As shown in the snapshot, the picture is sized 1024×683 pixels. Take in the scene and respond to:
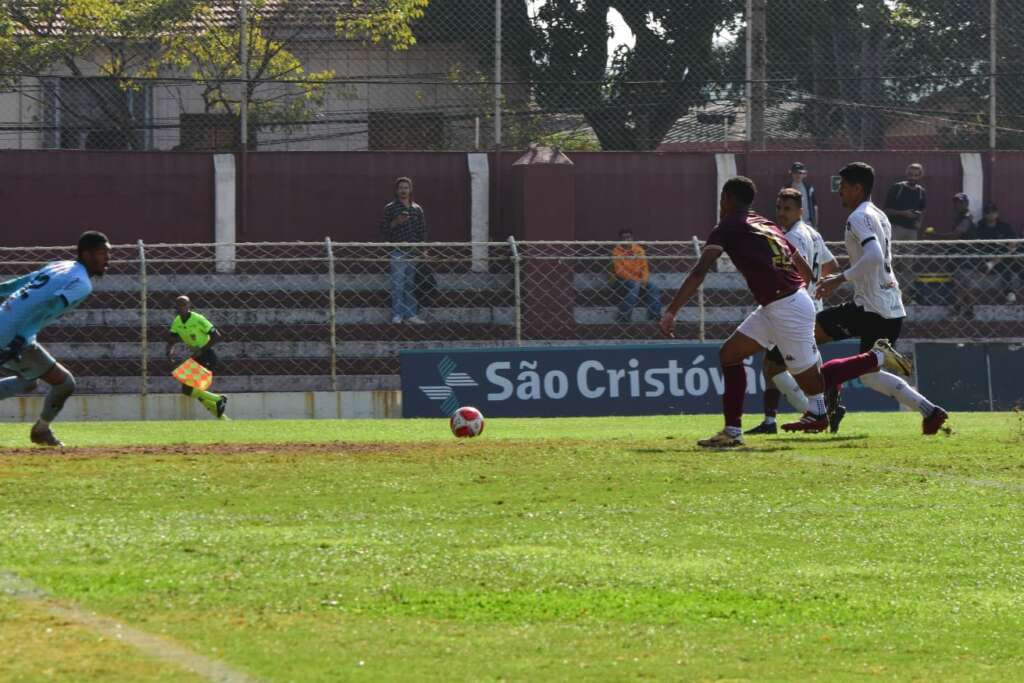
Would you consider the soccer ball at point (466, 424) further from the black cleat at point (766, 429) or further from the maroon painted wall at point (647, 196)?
the maroon painted wall at point (647, 196)

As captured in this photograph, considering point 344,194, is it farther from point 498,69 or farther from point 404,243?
point 498,69

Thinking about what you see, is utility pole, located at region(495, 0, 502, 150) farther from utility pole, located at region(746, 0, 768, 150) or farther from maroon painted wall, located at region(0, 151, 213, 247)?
maroon painted wall, located at region(0, 151, 213, 247)

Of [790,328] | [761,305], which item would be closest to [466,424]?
[761,305]

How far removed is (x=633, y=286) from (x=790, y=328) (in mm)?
11960

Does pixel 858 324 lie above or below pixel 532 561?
above

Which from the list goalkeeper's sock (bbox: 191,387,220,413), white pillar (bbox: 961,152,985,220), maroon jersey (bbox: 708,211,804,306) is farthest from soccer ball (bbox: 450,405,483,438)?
white pillar (bbox: 961,152,985,220)

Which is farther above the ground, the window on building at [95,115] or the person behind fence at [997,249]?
the window on building at [95,115]

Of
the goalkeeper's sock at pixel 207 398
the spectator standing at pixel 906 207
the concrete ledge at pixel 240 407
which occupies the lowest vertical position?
the concrete ledge at pixel 240 407

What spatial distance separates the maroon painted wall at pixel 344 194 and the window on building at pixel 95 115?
1.85 m

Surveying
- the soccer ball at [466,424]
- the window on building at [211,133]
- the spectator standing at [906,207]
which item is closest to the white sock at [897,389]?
the soccer ball at [466,424]

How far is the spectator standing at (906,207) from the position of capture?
25.3m

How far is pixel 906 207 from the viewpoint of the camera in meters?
25.3

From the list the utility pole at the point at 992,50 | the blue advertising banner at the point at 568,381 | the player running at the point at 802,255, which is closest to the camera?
the player running at the point at 802,255

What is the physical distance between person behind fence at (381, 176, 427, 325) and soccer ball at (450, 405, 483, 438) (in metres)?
9.04
